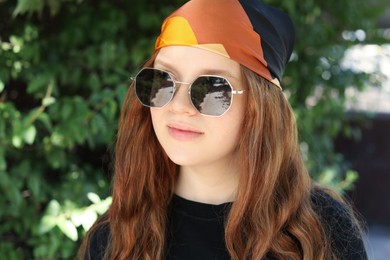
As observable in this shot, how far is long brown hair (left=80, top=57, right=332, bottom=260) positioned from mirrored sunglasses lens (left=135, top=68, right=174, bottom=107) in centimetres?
9

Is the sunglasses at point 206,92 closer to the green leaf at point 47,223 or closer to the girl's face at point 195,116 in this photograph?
the girl's face at point 195,116

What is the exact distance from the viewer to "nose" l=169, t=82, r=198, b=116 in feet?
4.93

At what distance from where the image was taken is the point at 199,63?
150cm

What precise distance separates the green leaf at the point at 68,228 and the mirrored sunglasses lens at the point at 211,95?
750mm

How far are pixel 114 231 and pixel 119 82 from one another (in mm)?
741

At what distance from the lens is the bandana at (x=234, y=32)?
150 centimetres

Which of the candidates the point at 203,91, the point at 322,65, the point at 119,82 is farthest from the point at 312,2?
the point at 203,91

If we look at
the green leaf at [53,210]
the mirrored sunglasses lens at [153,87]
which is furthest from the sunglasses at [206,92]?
the green leaf at [53,210]

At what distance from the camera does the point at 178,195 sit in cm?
179

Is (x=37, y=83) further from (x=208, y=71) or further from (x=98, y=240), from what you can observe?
(x=208, y=71)

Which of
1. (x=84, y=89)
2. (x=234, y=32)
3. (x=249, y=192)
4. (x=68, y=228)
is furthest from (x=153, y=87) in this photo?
(x=84, y=89)

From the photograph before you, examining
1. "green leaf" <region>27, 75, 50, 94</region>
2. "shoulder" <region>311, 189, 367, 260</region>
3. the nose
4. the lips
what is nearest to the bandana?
the nose

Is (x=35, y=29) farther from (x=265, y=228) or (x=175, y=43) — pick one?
(x=265, y=228)

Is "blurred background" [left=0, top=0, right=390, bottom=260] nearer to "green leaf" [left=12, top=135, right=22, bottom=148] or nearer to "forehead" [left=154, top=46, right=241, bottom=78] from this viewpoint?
"green leaf" [left=12, top=135, right=22, bottom=148]
